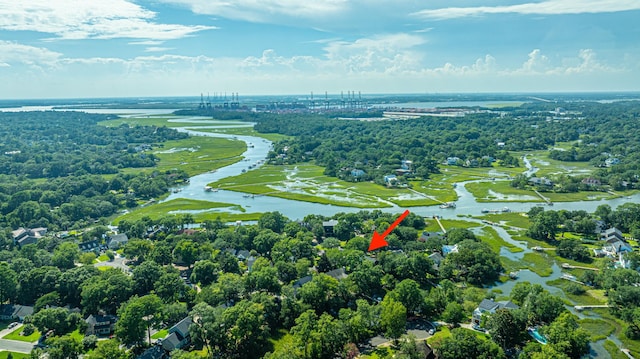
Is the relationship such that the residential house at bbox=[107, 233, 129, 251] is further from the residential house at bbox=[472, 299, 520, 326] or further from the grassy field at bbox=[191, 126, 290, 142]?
the grassy field at bbox=[191, 126, 290, 142]

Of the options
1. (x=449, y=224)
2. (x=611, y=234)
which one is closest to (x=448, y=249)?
(x=449, y=224)

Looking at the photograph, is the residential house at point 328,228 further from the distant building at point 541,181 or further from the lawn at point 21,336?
the distant building at point 541,181

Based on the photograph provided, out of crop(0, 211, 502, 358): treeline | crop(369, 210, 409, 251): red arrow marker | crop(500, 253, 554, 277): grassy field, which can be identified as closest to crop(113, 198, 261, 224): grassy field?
crop(0, 211, 502, 358): treeline

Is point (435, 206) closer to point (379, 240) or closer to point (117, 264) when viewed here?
point (379, 240)

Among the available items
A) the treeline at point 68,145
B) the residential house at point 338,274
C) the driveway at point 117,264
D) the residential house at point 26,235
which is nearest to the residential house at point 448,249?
the residential house at point 338,274

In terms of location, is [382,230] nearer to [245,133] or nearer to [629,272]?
[629,272]

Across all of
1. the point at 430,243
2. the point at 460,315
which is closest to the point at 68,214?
the point at 430,243
